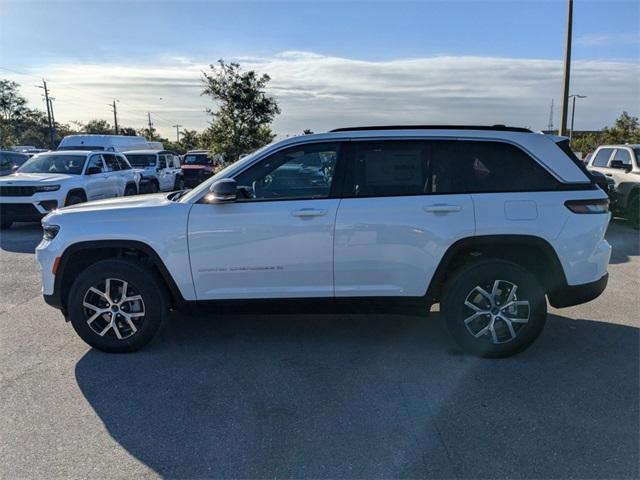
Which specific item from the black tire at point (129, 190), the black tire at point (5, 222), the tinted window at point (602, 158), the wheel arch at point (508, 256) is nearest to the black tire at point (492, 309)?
the wheel arch at point (508, 256)

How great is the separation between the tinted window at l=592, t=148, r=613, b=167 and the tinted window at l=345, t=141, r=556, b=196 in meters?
10.3

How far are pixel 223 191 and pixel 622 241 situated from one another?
8.89m

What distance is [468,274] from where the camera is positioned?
4.10 m

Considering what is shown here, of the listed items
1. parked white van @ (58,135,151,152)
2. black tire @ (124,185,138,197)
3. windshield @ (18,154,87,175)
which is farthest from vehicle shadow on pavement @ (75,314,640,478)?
parked white van @ (58,135,151,152)

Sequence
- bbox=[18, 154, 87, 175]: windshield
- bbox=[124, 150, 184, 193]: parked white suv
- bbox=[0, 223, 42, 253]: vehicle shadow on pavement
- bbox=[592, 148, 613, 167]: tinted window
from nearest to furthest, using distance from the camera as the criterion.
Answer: bbox=[0, 223, 42, 253]: vehicle shadow on pavement, bbox=[18, 154, 87, 175]: windshield, bbox=[592, 148, 613, 167]: tinted window, bbox=[124, 150, 184, 193]: parked white suv

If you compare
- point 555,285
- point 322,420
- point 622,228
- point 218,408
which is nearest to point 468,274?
point 555,285

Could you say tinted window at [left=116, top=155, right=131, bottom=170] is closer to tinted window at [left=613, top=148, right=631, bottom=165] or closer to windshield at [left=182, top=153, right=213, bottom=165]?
tinted window at [left=613, top=148, right=631, bottom=165]

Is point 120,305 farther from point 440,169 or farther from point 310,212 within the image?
point 440,169

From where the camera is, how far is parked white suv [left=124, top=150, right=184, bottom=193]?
17688 millimetres

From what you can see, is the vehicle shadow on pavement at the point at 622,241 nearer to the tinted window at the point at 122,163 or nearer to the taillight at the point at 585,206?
the taillight at the point at 585,206

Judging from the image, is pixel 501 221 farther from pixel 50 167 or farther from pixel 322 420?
pixel 50 167

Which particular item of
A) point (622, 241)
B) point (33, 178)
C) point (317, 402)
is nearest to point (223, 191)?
point (317, 402)

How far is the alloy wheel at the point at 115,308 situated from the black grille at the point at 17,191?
7454 millimetres

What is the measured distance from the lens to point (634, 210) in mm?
11359
